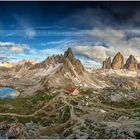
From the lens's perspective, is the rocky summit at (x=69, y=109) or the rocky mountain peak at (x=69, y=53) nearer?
the rocky summit at (x=69, y=109)

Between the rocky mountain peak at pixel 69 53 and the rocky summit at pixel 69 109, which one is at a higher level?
the rocky mountain peak at pixel 69 53

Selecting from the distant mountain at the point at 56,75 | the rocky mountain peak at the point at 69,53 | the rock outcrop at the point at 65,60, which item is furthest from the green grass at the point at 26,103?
the rocky mountain peak at the point at 69,53

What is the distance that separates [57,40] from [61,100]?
31.7 feet

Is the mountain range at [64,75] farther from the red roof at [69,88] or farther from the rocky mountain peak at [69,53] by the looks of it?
the red roof at [69,88]

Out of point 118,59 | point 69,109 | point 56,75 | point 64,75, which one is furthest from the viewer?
point 64,75

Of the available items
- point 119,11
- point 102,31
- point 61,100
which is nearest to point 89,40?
point 102,31

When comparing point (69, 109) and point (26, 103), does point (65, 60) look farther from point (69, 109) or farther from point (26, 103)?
point (69, 109)

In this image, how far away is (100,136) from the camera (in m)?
43.1

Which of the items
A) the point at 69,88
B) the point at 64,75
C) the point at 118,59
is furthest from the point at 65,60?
the point at 118,59

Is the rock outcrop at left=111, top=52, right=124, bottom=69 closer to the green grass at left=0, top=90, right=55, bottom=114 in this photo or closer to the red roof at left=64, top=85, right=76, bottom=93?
the red roof at left=64, top=85, right=76, bottom=93

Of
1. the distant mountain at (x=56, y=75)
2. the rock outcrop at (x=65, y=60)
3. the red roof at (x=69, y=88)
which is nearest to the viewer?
the red roof at (x=69, y=88)

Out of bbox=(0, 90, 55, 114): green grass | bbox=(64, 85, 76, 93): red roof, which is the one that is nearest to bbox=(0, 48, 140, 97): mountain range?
bbox=(64, 85, 76, 93): red roof

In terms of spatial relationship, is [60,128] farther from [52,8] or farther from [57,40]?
[52,8]

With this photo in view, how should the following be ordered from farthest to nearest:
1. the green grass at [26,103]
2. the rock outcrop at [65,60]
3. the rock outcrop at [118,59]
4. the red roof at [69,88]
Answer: the rock outcrop at [118,59] < the rock outcrop at [65,60] < the red roof at [69,88] < the green grass at [26,103]
